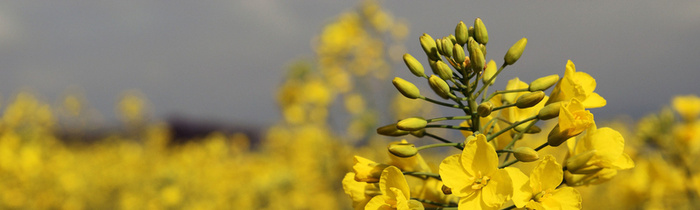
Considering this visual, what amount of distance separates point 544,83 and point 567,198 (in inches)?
13.8

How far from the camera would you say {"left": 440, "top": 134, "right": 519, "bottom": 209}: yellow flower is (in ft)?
3.95

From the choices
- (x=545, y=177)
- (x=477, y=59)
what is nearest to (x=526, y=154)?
(x=545, y=177)

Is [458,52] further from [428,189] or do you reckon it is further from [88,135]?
[88,135]

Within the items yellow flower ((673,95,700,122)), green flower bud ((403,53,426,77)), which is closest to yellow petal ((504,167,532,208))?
green flower bud ((403,53,426,77))

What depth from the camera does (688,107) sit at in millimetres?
3330

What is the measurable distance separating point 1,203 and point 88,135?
14237 millimetres

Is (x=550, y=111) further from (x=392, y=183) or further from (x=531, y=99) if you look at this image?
(x=392, y=183)

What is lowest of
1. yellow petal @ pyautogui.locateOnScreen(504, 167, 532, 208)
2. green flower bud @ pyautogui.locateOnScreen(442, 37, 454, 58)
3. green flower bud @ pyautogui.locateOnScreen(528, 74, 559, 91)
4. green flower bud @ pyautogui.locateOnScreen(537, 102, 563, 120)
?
yellow petal @ pyautogui.locateOnScreen(504, 167, 532, 208)

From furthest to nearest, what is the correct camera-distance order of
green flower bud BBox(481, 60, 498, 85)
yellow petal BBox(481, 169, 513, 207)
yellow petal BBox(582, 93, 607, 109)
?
green flower bud BBox(481, 60, 498, 85)
yellow petal BBox(582, 93, 607, 109)
yellow petal BBox(481, 169, 513, 207)

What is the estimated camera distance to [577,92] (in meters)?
1.37

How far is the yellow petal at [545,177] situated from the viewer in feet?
4.04

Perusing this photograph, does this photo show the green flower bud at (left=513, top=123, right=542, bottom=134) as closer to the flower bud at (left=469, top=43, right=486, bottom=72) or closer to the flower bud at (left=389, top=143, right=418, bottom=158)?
the flower bud at (left=469, top=43, right=486, bottom=72)

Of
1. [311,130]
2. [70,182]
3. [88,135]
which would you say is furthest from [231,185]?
[88,135]

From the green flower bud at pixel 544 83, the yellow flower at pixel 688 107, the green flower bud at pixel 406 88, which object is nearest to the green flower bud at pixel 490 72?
the green flower bud at pixel 544 83
